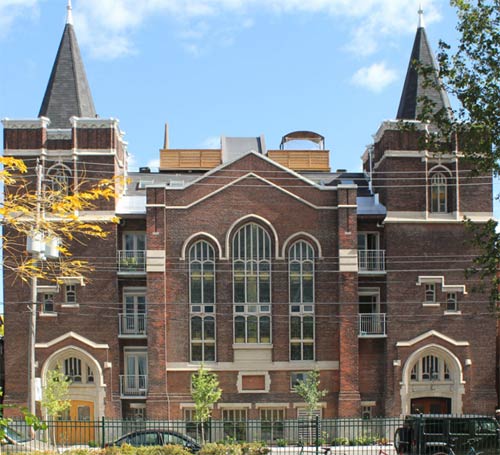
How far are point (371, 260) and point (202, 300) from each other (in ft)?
27.2

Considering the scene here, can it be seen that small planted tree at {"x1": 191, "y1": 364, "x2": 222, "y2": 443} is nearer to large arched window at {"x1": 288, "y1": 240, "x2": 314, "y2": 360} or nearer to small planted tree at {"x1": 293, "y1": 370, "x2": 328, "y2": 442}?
small planted tree at {"x1": 293, "y1": 370, "x2": 328, "y2": 442}

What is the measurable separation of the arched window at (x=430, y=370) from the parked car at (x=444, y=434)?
44.5 feet

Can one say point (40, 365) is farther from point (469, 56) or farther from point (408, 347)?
point (469, 56)

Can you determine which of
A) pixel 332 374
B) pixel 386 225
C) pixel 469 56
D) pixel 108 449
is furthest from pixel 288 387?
pixel 469 56

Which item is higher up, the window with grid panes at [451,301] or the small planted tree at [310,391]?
the window with grid panes at [451,301]

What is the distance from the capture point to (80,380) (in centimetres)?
4062

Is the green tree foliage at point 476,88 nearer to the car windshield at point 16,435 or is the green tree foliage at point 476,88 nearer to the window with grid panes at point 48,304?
the car windshield at point 16,435

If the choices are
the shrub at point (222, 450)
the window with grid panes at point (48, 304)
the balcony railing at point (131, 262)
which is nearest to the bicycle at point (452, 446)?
the shrub at point (222, 450)

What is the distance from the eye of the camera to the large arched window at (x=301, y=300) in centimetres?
4094

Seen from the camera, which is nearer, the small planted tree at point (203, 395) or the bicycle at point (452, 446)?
the bicycle at point (452, 446)

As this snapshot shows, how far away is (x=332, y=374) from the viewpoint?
134ft

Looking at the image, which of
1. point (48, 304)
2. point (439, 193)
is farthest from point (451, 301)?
point (48, 304)

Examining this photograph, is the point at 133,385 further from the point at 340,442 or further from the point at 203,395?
the point at 340,442

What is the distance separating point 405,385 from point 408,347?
1.76m
